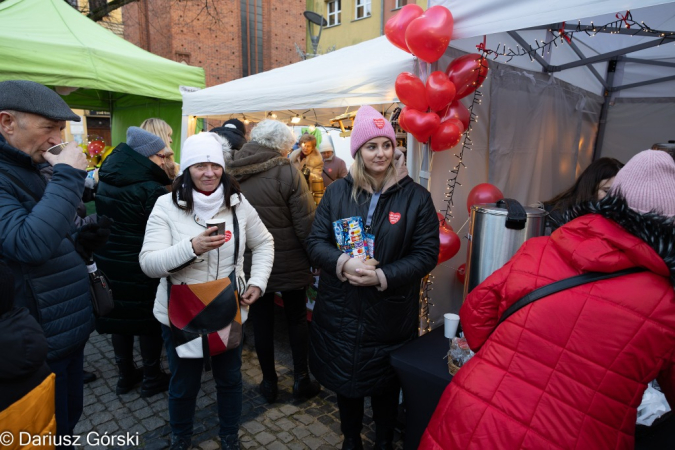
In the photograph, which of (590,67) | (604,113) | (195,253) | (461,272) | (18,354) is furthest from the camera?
(604,113)

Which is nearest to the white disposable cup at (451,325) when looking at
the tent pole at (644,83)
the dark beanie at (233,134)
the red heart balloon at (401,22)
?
the red heart balloon at (401,22)

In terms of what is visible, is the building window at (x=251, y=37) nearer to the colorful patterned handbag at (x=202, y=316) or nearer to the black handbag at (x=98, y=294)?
the black handbag at (x=98, y=294)

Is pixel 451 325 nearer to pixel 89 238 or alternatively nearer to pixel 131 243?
pixel 89 238

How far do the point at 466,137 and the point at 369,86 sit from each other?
0.89 meters

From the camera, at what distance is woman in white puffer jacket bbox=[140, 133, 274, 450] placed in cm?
193

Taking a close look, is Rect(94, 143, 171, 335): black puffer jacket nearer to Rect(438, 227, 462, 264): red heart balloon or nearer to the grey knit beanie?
the grey knit beanie

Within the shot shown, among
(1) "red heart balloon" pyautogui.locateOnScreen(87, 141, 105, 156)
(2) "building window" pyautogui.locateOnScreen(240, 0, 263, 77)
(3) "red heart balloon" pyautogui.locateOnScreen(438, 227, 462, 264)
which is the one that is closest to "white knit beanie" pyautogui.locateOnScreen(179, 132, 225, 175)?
(3) "red heart balloon" pyautogui.locateOnScreen(438, 227, 462, 264)

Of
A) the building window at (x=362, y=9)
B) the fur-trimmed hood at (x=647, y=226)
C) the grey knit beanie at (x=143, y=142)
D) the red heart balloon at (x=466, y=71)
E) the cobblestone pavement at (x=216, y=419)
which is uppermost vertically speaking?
the building window at (x=362, y=9)

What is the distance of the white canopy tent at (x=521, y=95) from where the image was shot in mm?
2788

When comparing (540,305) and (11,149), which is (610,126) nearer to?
(540,305)

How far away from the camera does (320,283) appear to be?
2.13 metres

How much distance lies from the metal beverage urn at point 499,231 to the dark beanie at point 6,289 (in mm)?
2194

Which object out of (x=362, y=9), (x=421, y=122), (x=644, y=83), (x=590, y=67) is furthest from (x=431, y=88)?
(x=362, y=9)

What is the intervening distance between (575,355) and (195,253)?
5.05ft
